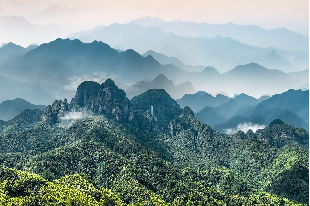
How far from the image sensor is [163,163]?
115562 millimetres

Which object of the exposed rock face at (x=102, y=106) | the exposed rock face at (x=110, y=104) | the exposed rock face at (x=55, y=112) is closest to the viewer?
the exposed rock face at (x=110, y=104)

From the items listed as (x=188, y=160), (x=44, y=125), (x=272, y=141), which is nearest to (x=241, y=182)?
(x=188, y=160)

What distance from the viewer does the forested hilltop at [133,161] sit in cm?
8475

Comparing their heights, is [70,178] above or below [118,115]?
below

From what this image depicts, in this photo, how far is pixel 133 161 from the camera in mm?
115938

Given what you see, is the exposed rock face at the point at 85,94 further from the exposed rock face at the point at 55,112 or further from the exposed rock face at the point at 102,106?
the exposed rock face at the point at 55,112

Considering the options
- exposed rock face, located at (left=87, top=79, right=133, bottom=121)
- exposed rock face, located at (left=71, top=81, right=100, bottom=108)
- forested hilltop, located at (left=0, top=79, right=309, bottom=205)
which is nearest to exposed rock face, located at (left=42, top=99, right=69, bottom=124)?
forested hilltop, located at (left=0, top=79, right=309, bottom=205)

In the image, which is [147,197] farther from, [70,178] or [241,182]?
[241,182]

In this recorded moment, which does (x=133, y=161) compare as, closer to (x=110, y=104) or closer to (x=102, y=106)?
(x=110, y=104)

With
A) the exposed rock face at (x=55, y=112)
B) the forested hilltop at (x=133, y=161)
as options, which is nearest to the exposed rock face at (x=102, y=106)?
the exposed rock face at (x=55, y=112)

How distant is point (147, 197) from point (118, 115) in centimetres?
8605

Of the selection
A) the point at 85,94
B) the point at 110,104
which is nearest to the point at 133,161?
the point at 110,104

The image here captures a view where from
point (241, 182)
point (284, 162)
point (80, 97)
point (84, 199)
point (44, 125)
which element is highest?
point (80, 97)

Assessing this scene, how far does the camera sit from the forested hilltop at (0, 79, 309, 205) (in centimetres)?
8475
